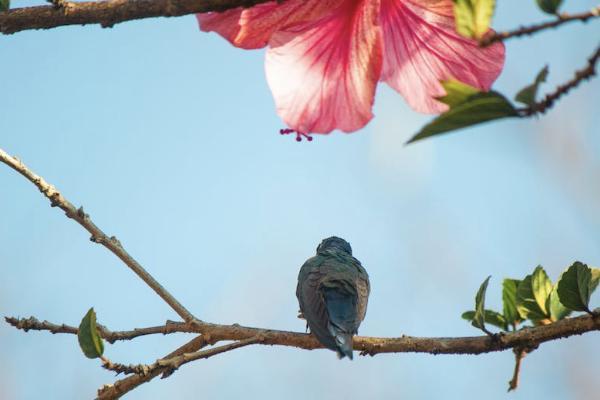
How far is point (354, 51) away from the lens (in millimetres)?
1551

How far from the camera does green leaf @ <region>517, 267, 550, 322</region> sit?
236 cm

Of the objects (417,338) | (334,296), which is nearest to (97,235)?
(417,338)

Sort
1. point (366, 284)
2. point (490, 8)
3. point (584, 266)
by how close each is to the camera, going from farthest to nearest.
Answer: point (366, 284), point (584, 266), point (490, 8)

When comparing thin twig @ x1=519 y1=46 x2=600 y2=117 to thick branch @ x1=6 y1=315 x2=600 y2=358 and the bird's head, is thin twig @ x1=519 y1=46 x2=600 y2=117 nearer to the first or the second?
thick branch @ x1=6 y1=315 x2=600 y2=358

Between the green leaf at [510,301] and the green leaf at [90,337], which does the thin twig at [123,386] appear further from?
the green leaf at [510,301]

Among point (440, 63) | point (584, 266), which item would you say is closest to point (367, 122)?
point (440, 63)

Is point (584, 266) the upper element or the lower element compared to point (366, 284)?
lower

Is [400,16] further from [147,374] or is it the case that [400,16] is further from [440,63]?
[147,374]

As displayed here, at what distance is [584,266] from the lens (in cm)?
208

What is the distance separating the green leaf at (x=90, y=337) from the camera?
7.01 feet

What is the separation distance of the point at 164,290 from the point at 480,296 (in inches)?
38.7

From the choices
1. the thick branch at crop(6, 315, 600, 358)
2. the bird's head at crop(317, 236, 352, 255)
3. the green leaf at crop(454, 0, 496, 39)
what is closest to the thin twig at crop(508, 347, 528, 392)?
the thick branch at crop(6, 315, 600, 358)

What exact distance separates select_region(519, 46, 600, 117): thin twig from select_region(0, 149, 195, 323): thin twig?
146cm

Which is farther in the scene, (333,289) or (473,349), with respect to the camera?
(333,289)
